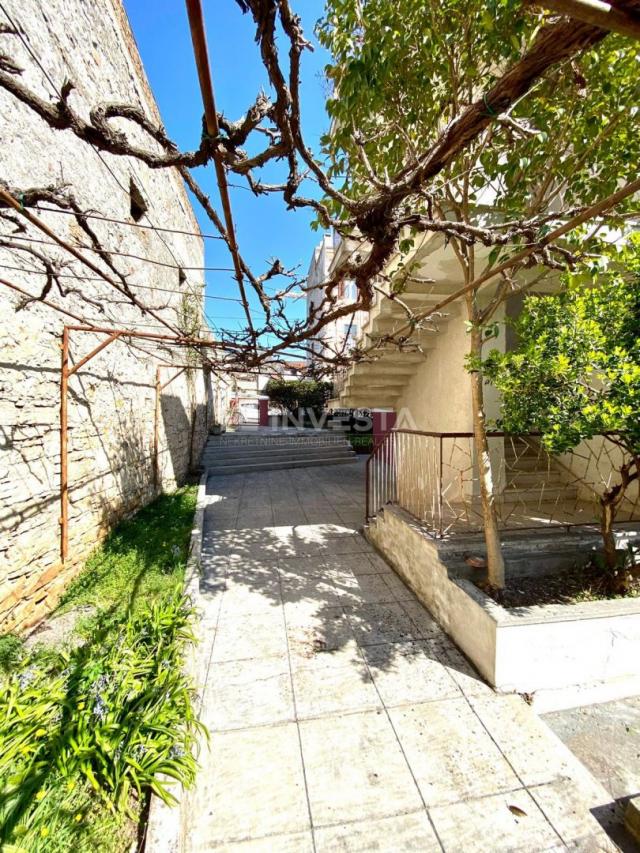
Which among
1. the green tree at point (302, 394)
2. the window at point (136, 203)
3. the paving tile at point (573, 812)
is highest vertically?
the window at point (136, 203)

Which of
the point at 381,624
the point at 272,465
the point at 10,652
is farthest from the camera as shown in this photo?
the point at 272,465

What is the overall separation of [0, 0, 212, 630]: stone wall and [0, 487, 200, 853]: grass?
30.8 inches

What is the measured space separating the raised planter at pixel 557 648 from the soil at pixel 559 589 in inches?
11.4

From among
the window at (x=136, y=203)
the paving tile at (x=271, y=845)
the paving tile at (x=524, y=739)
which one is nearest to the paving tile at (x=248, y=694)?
the paving tile at (x=271, y=845)

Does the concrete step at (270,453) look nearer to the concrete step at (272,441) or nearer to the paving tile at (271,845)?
the concrete step at (272,441)

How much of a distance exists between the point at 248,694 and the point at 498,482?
4296 mm

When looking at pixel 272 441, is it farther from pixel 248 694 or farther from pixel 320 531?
pixel 248 694

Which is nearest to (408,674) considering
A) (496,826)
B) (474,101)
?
(496,826)

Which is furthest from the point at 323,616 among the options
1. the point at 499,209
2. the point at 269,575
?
the point at 499,209

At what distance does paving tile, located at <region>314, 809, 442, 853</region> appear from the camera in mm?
1704

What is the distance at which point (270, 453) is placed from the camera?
11.6 metres

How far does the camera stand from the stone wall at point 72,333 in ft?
9.58

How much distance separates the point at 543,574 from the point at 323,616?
7.32 ft

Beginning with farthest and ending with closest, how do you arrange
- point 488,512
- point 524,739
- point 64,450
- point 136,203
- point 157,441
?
1. point 157,441
2. point 136,203
3. point 64,450
4. point 488,512
5. point 524,739
